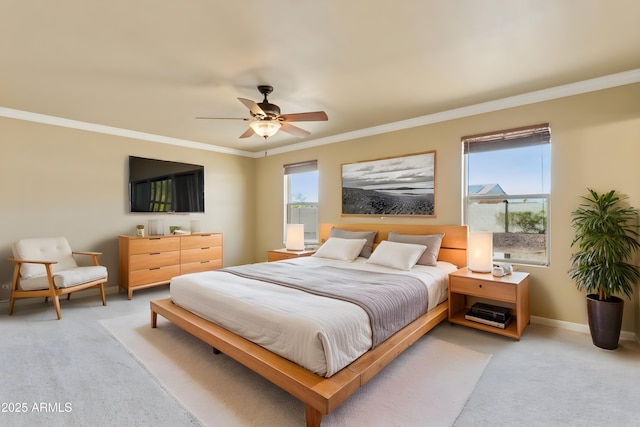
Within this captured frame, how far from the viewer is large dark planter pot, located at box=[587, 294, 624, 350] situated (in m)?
2.64

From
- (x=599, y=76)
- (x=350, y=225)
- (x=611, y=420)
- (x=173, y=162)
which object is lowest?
(x=611, y=420)

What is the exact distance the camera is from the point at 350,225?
4871 mm

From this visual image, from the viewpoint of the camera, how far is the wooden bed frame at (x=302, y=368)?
1683 mm

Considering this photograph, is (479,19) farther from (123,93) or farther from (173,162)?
(173,162)

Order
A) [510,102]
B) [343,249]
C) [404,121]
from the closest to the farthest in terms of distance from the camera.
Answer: [510,102]
[343,249]
[404,121]

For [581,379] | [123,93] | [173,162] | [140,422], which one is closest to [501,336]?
[581,379]

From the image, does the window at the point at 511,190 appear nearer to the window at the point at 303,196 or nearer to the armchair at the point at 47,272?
the window at the point at 303,196

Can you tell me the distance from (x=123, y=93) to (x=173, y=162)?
2065 millimetres

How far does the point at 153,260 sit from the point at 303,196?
2.74m

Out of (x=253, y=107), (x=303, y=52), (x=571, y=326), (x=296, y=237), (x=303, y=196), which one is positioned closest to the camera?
(x=303, y=52)

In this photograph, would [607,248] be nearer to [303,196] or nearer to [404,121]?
[404,121]

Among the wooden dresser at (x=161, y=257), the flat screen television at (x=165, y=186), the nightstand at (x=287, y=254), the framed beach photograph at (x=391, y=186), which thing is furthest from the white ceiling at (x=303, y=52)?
the nightstand at (x=287, y=254)

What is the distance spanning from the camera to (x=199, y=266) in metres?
5.11

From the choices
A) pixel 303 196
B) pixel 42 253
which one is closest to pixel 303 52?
pixel 303 196
